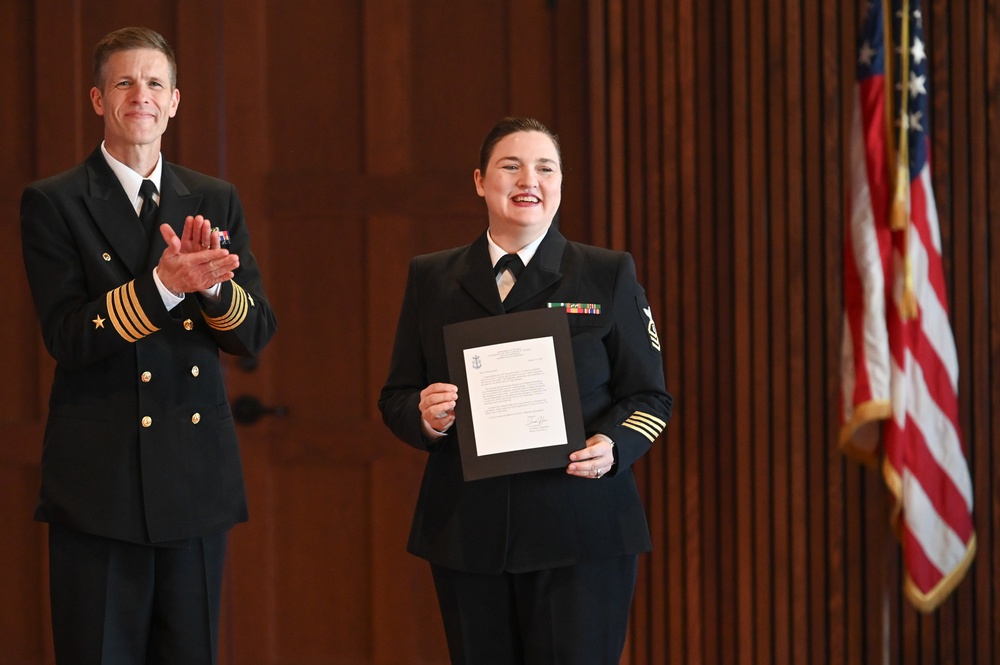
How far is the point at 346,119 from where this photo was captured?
3703 millimetres

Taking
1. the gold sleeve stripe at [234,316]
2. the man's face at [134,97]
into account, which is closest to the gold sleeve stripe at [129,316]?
the gold sleeve stripe at [234,316]

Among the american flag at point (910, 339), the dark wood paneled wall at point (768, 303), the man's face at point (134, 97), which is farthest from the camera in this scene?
the dark wood paneled wall at point (768, 303)

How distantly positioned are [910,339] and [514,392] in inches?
65.1

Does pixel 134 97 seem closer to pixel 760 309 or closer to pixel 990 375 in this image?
pixel 760 309

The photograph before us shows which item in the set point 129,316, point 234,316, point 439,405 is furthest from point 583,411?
point 129,316

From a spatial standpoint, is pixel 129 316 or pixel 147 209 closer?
pixel 129 316

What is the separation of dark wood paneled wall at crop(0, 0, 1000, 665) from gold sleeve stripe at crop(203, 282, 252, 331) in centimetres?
163

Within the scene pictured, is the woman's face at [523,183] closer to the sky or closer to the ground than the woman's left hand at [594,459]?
closer to the sky

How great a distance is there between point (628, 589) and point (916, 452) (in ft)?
4.72

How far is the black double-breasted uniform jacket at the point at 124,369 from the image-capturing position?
1.99 metres

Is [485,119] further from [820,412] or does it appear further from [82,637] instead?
[82,637]

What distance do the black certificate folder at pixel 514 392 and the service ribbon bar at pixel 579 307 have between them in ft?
0.31

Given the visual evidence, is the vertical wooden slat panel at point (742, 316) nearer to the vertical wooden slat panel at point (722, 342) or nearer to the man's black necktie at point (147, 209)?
the vertical wooden slat panel at point (722, 342)

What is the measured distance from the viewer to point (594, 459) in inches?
76.8
